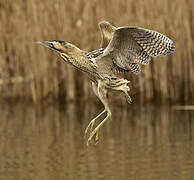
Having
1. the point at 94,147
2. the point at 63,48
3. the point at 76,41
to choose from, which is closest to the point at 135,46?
the point at 63,48

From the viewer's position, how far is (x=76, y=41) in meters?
11.2

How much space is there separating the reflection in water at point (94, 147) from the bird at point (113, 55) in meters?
0.70

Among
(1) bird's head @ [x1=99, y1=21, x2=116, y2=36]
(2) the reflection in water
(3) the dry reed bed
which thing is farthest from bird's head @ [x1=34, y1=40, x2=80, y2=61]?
(3) the dry reed bed

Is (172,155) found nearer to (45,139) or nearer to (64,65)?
(45,139)

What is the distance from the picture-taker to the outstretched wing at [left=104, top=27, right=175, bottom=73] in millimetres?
6363

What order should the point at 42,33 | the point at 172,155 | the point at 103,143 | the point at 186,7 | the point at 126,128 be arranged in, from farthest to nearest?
1. the point at 42,33
2. the point at 186,7
3. the point at 126,128
4. the point at 103,143
5. the point at 172,155

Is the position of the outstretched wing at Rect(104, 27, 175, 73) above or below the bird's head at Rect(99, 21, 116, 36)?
below

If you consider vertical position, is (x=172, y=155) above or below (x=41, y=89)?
below

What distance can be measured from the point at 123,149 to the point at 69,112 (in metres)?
2.89

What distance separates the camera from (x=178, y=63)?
10.7 m

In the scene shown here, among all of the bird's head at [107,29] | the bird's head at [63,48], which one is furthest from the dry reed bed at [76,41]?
the bird's head at [63,48]

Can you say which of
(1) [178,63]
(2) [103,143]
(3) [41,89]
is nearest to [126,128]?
(2) [103,143]

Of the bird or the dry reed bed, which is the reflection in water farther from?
the bird

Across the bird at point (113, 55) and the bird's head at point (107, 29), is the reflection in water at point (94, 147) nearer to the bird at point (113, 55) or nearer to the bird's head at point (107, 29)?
the bird at point (113, 55)
